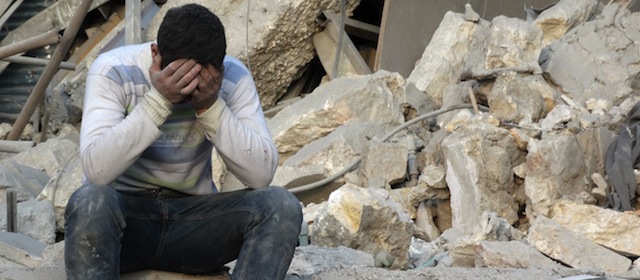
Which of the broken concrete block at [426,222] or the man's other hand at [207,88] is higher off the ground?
the man's other hand at [207,88]

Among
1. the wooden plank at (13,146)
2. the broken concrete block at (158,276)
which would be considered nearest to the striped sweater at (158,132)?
the broken concrete block at (158,276)

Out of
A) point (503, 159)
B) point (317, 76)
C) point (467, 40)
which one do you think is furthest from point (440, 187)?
point (317, 76)

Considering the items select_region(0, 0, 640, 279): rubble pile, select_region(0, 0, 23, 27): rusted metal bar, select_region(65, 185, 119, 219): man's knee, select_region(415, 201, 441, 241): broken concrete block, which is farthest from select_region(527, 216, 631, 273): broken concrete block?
select_region(0, 0, 23, 27): rusted metal bar

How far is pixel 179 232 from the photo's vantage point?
12.0 feet

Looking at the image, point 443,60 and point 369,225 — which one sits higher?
point 369,225

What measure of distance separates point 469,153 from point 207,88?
177 inches

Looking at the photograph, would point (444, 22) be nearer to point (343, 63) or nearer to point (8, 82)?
point (343, 63)

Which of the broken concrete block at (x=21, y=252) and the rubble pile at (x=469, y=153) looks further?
the rubble pile at (x=469, y=153)

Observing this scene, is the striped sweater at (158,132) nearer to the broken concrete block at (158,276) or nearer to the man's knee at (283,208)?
the man's knee at (283,208)

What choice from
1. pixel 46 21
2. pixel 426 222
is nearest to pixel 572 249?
pixel 426 222

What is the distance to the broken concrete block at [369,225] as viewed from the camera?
19.8 ft

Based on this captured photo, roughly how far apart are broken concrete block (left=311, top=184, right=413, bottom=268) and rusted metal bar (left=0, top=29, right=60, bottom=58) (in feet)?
10.1

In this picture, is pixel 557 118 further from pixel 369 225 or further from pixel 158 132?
pixel 158 132

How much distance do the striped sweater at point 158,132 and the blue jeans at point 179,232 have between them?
0.07 metres
